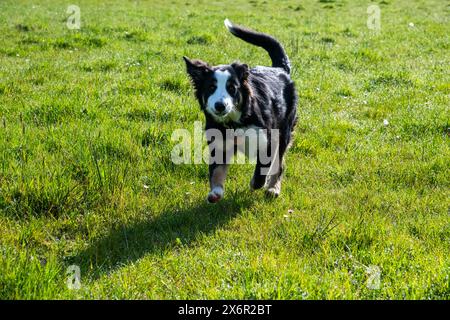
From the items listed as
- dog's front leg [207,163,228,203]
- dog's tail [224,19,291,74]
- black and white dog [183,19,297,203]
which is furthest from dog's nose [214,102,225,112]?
dog's tail [224,19,291,74]

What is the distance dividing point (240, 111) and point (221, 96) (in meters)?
0.30

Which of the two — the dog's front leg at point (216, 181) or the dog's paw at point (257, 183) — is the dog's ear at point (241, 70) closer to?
the dog's front leg at point (216, 181)

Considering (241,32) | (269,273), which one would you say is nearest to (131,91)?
(241,32)

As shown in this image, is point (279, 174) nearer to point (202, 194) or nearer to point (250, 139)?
point (250, 139)

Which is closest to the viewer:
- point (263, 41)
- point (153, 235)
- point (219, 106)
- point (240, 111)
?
point (153, 235)

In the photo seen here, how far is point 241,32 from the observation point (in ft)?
16.8

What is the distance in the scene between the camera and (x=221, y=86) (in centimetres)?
409

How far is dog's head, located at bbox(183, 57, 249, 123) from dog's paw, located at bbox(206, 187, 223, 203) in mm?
567

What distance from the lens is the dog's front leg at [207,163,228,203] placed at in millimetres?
4133

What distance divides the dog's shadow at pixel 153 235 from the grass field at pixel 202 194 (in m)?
0.01

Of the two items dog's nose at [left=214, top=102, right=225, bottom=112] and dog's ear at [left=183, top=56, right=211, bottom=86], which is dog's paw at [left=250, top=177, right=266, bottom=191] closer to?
dog's nose at [left=214, top=102, right=225, bottom=112]

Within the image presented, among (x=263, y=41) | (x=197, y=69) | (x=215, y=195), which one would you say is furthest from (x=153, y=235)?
(x=263, y=41)

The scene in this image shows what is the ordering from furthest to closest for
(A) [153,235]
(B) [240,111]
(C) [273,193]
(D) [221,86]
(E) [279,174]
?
(E) [279,174]
(C) [273,193]
(B) [240,111]
(D) [221,86]
(A) [153,235]

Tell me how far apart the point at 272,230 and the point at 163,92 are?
3660 millimetres
